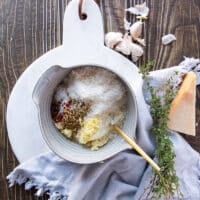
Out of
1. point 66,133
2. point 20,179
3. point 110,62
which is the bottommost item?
point 20,179

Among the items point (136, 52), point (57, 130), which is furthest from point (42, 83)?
point (136, 52)

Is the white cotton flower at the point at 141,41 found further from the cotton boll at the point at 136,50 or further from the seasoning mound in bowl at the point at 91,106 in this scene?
the seasoning mound in bowl at the point at 91,106

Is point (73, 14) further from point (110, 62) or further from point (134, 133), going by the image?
point (134, 133)

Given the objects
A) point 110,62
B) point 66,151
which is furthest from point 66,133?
point 110,62

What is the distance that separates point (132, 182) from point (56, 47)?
273 millimetres

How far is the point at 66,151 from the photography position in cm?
76

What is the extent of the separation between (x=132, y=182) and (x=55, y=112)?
187 millimetres

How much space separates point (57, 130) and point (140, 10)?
26 cm

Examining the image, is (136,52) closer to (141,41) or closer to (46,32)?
(141,41)

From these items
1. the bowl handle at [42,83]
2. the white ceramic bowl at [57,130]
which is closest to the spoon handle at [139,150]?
the white ceramic bowl at [57,130]

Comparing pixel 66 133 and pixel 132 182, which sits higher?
pixel 66 133

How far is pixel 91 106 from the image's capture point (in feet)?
2.48

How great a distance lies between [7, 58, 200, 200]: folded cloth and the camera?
2.62 feet

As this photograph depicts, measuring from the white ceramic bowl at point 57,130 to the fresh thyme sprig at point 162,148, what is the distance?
2.0 inches
